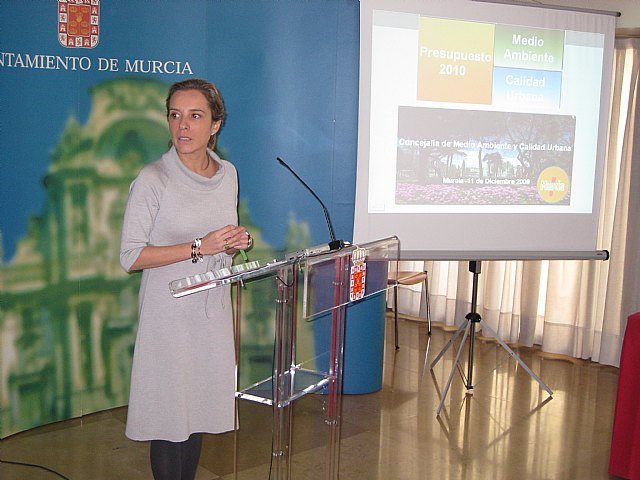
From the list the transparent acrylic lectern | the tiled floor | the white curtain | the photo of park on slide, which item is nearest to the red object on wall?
the tiled floor

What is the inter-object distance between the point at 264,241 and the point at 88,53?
4.30ft

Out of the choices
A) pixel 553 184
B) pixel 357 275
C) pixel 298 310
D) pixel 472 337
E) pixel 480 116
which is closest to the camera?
pixel 298 310

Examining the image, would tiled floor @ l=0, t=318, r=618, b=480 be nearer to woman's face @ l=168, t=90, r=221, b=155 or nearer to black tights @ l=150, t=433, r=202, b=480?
black tights @ l=150, t=433, r=202, b=480

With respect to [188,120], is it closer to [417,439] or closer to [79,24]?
[79,24]

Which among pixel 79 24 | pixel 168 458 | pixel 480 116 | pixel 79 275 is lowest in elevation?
pixel 168 458

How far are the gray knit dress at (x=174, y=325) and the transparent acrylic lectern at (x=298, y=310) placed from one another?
0.13m

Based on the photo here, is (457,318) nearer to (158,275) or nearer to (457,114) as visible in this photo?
(457,114)

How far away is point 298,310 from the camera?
→ 229 centimetres

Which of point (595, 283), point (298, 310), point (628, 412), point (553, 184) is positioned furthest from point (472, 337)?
point (298, 310)

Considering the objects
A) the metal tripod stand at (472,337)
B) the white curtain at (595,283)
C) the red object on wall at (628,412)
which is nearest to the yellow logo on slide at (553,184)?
the metal tripod stand at (472,337)

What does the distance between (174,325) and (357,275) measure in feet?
1.99

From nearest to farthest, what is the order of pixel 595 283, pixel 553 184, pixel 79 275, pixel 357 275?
pixel 357 275, pixel 79 275, pixel 553 184, pixel 595 283

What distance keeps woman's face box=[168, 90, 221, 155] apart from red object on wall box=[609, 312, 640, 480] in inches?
86.5

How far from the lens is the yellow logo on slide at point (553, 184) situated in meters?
4.36
